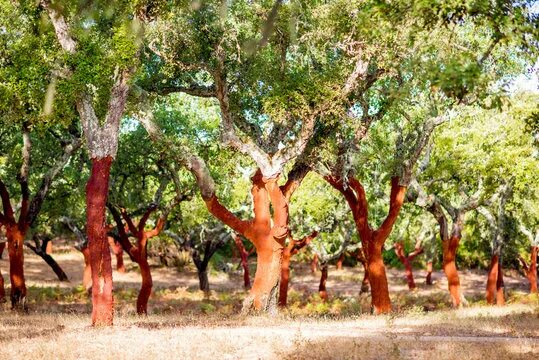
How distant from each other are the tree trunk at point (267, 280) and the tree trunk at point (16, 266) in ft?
30.1

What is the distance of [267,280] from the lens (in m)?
19.4

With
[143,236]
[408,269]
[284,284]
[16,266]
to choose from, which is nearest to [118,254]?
[284,284]

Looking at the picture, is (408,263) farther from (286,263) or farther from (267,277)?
(267,277)

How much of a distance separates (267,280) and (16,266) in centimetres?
1001

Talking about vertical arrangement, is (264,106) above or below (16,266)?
above

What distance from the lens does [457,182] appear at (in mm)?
26938

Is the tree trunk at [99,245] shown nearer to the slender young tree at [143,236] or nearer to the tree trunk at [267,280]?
the tree trunk at [267,280]

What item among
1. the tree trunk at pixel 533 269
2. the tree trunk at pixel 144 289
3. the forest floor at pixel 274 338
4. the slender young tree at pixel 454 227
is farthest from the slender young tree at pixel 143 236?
the tree trunk at pixel 533 269

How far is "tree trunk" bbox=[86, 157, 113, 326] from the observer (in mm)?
A: 15273

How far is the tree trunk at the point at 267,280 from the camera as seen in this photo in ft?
63.3

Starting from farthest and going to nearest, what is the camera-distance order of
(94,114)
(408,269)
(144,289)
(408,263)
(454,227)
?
(408,263), (408,269), (454,227), (144,289), (94,114)

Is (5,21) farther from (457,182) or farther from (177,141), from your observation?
(457,182)

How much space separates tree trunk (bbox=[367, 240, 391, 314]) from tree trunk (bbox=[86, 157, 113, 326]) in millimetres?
10578

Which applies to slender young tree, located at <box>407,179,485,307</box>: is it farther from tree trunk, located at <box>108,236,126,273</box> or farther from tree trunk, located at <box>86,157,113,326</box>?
tree trunk, located at <box>108,236,126,273</box>
